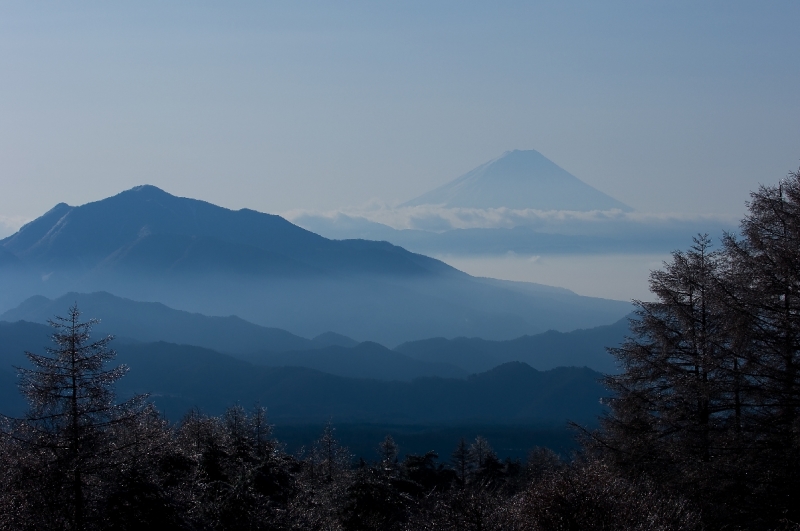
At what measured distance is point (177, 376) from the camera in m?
197

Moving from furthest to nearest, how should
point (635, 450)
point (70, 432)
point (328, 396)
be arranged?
point (328, 396) < point (635, 450) < point (70, 432)

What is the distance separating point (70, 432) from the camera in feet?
55.8

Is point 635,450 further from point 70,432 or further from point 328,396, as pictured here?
point 328,396

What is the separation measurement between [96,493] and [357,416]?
160744 millimetres

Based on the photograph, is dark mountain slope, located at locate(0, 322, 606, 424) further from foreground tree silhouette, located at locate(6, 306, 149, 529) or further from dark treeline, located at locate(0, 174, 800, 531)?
foreground tree silhouette, located at locate(6, 306, 149, 529)

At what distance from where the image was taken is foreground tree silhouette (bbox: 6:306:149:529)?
53.2ft

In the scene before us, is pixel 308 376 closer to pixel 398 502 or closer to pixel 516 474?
pixel 516 474

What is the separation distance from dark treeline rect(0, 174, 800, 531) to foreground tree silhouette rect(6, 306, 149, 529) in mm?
35

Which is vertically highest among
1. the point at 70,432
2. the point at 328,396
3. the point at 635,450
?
the point at 70,432

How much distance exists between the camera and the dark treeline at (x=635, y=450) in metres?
14.9

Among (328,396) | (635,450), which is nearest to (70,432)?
(635,450)

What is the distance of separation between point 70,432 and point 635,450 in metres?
14.6

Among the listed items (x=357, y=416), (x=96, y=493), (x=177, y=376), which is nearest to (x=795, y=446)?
(x=96, y=493)

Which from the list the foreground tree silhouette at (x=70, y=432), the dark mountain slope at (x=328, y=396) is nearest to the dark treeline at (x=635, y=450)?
the foreground tree silhouette at (x=70, y=432)
